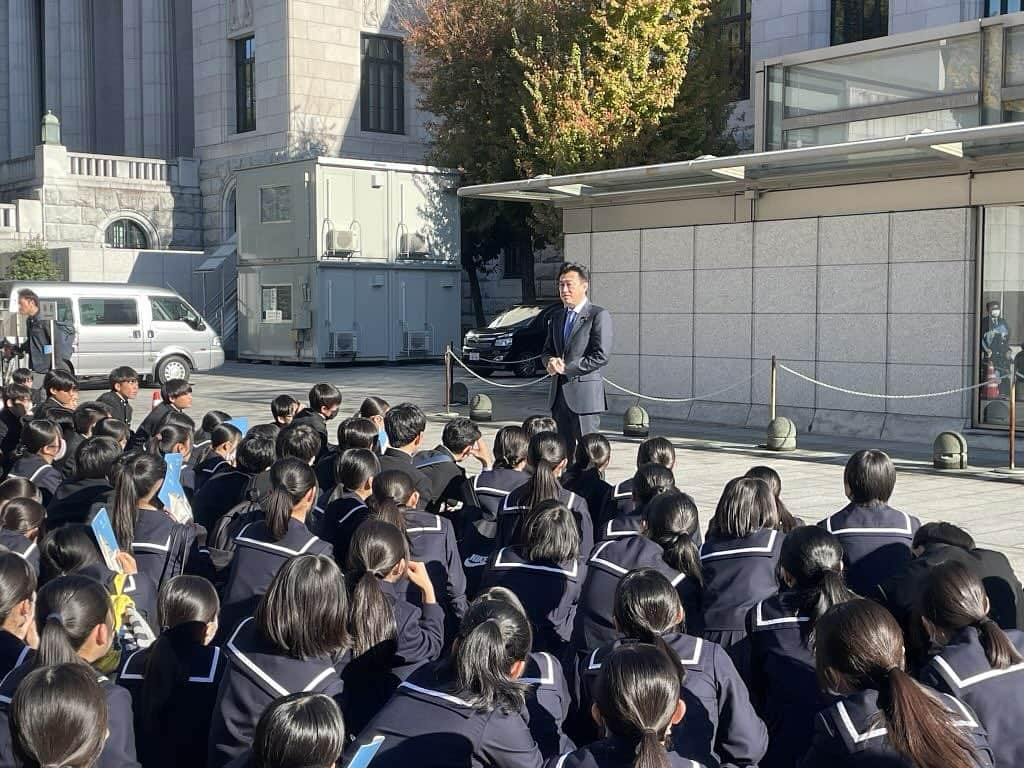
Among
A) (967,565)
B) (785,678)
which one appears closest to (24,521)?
(785,678)

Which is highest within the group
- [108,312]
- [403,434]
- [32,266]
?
[32,266]

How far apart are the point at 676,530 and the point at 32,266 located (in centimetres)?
2839

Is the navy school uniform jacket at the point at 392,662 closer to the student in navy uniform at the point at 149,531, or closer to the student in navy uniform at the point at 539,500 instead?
the student in navy uniform at the point at 539,500

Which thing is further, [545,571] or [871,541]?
[871,541]

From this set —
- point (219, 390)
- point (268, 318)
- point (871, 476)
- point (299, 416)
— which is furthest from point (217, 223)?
point (871, 476)

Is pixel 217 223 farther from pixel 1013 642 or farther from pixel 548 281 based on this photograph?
pixel 1013 642

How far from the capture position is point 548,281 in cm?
3538

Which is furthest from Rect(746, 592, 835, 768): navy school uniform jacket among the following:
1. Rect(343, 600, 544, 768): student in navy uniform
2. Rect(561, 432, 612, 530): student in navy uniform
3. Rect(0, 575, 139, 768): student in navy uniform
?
Rect(561, 432, 612, 530): student in navy uniform

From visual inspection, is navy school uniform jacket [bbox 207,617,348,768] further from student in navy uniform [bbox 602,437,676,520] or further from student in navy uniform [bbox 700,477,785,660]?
student in navy uniform [bbox 602,437,676,520]

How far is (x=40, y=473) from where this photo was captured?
710cm

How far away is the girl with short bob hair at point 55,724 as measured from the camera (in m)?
2.76

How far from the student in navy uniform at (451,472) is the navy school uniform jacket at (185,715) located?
285cm

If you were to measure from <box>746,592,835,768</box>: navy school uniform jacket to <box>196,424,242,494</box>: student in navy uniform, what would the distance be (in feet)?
13.8

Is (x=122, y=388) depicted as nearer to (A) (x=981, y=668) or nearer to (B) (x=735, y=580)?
(B) (x=735, y=580)
